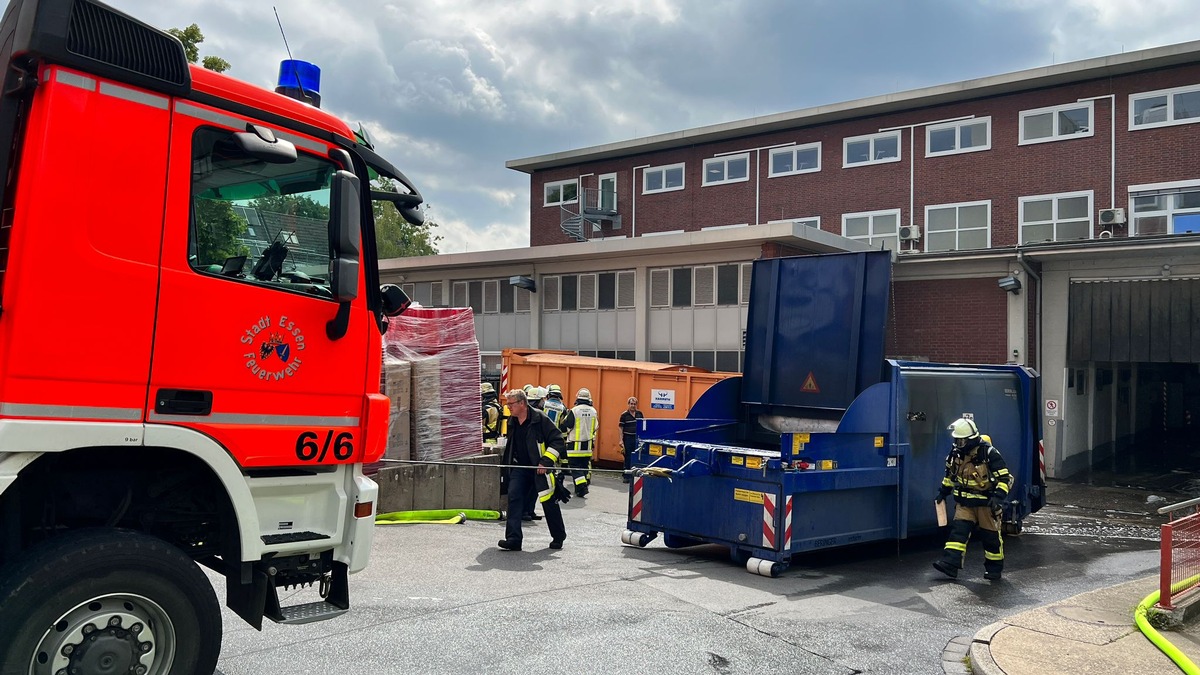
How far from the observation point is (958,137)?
28656 mm

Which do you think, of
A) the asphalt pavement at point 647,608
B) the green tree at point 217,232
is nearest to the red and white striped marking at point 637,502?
the asphalt pavement at point 647,608

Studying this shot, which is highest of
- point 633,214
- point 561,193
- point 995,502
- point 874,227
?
point 561,193

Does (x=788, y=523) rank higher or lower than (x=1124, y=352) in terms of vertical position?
lower

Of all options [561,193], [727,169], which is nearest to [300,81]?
Answer: [727,169]

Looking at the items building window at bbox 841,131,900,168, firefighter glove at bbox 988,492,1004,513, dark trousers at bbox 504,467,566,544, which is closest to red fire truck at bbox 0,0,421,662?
dark trousers at bbox 504,467,566,544

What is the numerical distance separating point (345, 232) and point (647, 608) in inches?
164

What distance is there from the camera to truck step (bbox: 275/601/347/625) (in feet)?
15.6

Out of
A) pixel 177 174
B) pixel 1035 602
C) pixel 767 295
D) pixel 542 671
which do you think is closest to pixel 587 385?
pixel 767 295

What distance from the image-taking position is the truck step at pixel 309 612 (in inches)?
187

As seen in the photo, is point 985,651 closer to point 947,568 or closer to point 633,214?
point 947,568

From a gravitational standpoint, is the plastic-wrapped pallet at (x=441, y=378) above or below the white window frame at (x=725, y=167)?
below

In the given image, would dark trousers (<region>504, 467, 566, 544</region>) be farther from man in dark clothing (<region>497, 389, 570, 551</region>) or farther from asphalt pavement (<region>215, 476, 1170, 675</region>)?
asphalt pavement (<region>215, 476, 1170, 675</region>)

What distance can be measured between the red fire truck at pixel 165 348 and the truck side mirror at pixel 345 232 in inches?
0.4

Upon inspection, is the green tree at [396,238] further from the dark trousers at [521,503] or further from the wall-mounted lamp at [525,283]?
the dark trousers at [521,503]
